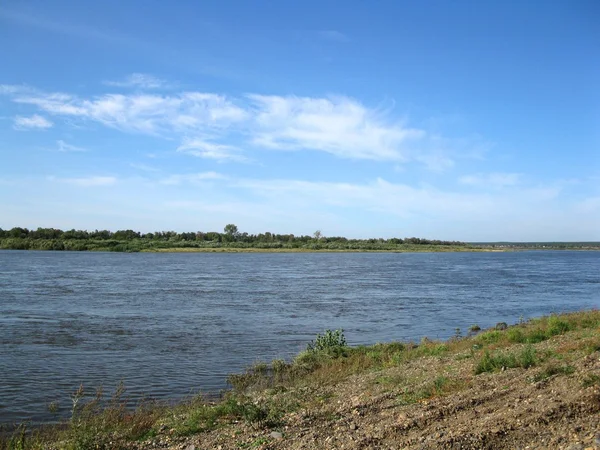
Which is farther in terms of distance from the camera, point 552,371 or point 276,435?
point 552,371

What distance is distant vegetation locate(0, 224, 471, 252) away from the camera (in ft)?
408

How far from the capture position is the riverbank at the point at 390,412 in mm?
7691

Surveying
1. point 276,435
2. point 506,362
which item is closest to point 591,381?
point 506,362

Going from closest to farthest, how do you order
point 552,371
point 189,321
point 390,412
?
point 390,412
point 552,371
point 189,321

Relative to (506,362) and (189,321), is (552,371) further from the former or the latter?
(189,321)

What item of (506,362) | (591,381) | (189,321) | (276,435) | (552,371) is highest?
(591,381)

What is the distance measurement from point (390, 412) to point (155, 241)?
14376 cm

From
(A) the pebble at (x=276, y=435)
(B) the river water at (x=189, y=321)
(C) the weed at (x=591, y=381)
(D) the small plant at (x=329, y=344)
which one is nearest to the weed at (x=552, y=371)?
(C) the weed at (x=591, y=381)

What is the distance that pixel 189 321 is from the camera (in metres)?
26.7

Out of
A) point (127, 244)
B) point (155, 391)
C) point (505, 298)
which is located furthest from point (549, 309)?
point (127, 244)

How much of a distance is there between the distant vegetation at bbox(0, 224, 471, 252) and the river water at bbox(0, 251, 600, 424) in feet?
262

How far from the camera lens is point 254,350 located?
2003 cm

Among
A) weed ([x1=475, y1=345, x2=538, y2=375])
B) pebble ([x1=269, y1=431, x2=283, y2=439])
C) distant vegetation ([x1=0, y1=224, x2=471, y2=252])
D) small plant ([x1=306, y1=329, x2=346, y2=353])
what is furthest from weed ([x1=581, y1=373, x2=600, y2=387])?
distant vegetation ([x1=0, y1=224, x2=471, y2=252])

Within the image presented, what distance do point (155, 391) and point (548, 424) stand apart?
33.2ft
